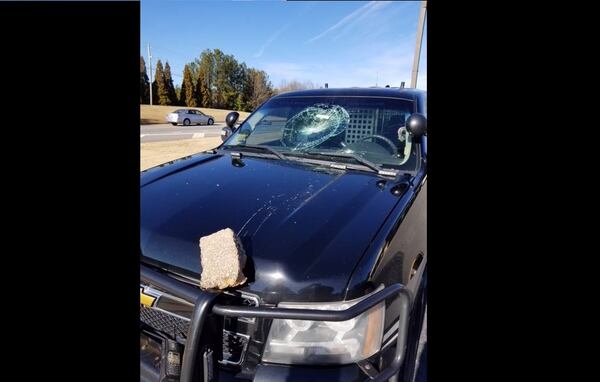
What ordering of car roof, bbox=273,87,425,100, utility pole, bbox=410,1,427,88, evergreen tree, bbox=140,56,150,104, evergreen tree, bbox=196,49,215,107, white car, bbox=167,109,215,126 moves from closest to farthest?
utility pole, bbox=410,1,427,88
evergreen tree, bbox=140,56,150,104
evergreen tree, bbox=196,49,215,107
white car, bbox=167,109,215,126
car roof, bbox=273,87,425,100

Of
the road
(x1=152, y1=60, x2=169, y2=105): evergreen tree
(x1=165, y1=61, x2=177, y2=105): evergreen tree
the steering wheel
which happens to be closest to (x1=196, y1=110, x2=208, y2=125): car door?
the road

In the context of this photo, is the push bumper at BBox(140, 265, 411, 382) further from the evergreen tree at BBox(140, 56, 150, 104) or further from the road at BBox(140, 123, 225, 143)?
the evergreen tree at BBox(140, 56, 150, 104)

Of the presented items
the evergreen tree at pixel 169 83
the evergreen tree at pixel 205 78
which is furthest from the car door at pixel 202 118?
the evergreen tree at pixel 169 83

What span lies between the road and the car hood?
0.26m

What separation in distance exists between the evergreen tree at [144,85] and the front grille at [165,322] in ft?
2.53

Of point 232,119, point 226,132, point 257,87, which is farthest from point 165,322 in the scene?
point 226,132

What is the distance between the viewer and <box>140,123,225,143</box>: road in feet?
3.27

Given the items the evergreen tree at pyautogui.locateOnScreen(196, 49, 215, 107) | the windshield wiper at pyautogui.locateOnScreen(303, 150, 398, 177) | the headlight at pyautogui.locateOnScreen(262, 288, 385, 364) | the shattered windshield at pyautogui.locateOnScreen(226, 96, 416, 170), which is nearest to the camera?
the evergreen tree at pyautogui.locateOnScreen(196, 49, 215, 107)

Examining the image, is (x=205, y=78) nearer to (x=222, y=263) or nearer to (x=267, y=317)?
(x=222, y=263)

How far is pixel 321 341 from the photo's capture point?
1253mm

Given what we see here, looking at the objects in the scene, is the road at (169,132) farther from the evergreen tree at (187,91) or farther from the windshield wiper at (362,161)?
the windshield wiper at (362,161)
